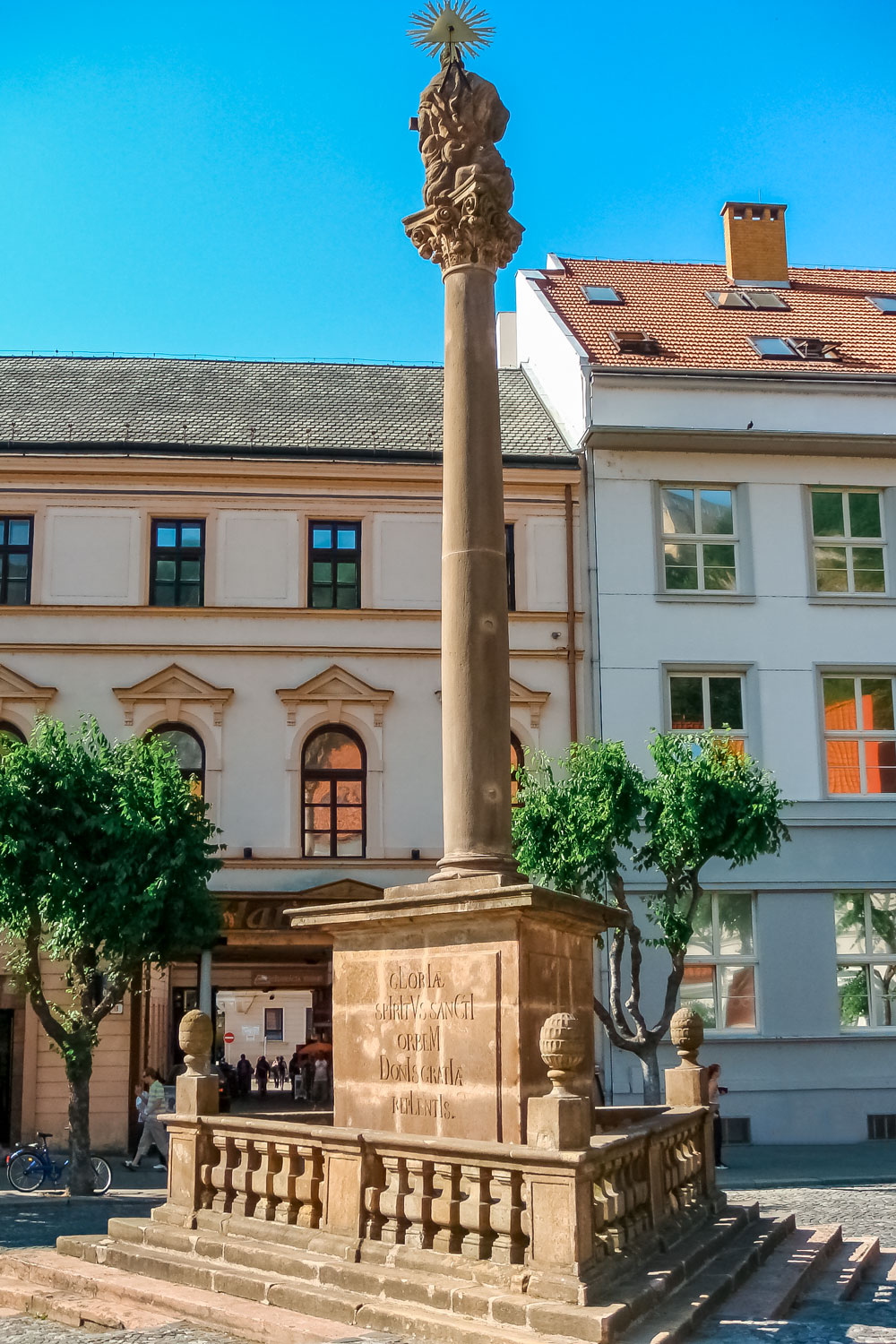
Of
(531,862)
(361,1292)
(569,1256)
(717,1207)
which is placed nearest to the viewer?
(569,1256)

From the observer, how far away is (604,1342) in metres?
6.82

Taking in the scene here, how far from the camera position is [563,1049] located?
7.68m

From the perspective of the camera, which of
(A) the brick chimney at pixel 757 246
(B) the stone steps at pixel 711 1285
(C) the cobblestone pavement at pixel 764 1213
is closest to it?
(B) the stone steps at pixel 711 1285

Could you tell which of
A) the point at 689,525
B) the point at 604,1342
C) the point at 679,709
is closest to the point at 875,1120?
the point at 679,709

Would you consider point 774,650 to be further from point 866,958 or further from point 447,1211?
point 447,1211

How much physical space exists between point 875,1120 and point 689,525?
32.3 feet

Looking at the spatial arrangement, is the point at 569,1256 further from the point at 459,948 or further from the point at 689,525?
the point at 689,525

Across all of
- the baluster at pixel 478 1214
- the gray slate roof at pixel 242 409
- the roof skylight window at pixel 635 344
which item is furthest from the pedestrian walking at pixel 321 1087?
the baluster at pixel 478 1214

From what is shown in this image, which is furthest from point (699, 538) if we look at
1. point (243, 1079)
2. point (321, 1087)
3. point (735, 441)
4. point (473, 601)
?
point (243, 1079)

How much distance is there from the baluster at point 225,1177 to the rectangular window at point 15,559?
15.3 meters

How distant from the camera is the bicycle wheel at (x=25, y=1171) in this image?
59.3 ft

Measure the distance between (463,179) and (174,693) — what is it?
536 inches

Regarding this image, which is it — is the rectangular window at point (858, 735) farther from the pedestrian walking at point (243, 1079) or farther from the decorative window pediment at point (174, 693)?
the pedestrian walking at point (243, 1079)

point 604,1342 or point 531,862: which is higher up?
point 531,862
